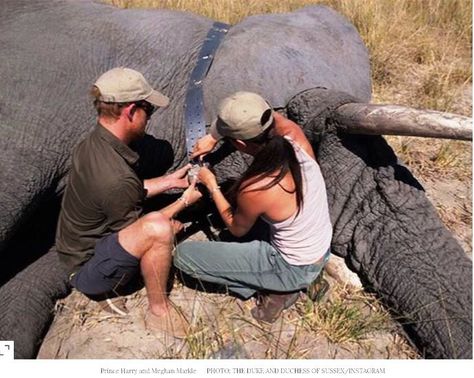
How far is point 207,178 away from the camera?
3.55 m

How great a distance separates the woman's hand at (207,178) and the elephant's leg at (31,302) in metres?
1.10

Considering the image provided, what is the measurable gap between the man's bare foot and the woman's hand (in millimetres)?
783

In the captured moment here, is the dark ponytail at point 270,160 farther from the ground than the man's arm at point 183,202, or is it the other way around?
the dark ponytail at point 270,160

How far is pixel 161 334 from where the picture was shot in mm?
3551

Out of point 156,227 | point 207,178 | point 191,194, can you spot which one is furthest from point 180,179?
point 156,227

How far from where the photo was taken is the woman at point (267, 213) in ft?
10.1

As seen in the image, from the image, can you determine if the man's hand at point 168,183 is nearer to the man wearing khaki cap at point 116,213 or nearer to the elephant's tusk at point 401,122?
the man wearing khaki cap at point 116,213

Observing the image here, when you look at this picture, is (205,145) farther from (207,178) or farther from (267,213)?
(267,213)

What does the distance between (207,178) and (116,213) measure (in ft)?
1.85

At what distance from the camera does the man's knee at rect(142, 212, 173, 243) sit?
3.34m

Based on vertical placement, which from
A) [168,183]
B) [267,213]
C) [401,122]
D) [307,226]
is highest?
[401,122]

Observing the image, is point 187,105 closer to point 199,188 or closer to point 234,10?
point 199,188

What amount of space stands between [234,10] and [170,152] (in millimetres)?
3098

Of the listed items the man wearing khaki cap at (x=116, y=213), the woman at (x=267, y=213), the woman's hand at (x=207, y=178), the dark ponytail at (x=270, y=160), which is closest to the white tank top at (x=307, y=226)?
the woman at (x=267, y=213)
